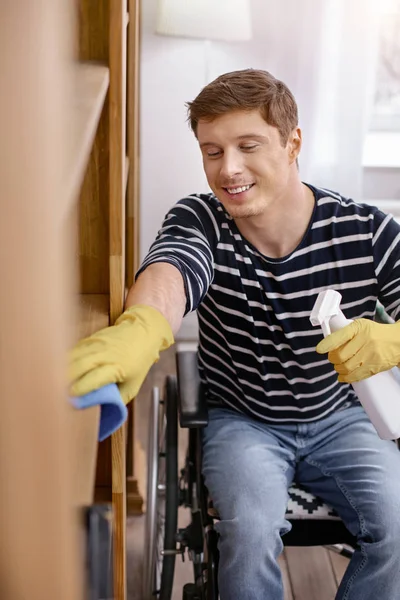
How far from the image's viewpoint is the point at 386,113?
3.14 meters

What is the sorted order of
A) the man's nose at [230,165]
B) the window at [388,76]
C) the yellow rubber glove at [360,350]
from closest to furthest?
the yellow rubber glove at [360,350], the man's nose at [230,165], the window at [388,76]

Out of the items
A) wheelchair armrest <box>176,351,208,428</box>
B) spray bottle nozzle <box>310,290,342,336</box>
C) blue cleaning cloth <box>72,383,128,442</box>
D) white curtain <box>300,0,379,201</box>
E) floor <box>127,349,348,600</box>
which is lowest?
floor <box>127,349,348,600</box>

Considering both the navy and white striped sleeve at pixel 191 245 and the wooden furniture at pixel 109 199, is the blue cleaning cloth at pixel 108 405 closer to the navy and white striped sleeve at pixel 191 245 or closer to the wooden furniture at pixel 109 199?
the wooden furniture at pixel 109 199

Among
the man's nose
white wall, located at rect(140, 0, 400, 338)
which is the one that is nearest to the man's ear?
the man's nose

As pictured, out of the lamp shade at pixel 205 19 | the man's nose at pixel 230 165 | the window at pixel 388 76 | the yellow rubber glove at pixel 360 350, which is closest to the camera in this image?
the yellow rubber glove at pixel 360 350

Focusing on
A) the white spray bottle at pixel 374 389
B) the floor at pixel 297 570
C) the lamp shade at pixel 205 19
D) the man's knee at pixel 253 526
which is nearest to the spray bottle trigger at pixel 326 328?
the white spray bottle at pixel 374 389

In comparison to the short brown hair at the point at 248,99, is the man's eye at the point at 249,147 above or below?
below

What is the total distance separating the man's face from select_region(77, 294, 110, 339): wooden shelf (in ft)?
1.01

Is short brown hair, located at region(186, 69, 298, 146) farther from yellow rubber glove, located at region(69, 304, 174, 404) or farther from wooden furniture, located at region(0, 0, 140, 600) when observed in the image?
wooden furniture, located at region(0, 0, 140, 600)

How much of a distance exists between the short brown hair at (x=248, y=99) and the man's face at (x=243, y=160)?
1 centimetres

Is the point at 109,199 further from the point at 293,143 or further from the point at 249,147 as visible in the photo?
the point at 293,143

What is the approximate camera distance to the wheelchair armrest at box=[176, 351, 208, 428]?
4.50 ft

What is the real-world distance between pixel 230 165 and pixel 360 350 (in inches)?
15.0

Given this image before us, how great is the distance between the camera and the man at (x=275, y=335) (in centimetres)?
123
